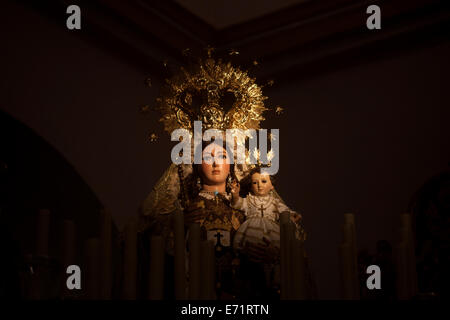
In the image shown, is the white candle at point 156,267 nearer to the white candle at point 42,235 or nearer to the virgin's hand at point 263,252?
the white candle at point 42,235

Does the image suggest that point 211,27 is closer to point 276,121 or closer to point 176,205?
point 276,121

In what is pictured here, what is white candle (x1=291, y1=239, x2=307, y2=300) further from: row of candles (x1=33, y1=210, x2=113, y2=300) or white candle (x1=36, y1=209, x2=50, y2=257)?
white candle (x1=36, y1=209, x2=50, y2=257)

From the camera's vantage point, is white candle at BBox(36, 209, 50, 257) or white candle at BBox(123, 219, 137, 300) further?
white candle at BBox(36, 209, 50, 257)

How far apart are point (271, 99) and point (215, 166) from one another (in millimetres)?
1974

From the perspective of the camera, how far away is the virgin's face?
15.6 ft

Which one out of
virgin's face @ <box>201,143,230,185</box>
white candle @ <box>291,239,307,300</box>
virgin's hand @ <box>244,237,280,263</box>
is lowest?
white candle @ <box>291,239,307,300</box>

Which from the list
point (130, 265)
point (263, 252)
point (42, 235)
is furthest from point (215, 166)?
point (130, 265)

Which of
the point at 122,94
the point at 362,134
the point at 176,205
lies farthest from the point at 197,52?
the point at 176,205

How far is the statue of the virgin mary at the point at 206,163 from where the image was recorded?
4.43 m

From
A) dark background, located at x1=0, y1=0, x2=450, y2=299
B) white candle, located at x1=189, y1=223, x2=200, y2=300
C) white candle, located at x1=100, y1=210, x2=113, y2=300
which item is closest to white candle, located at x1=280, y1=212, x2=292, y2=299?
white candle, located at x1=189, y1=223, x2=200, y2=300

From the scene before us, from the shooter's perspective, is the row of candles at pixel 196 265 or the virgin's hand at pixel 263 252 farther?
the virgin's hand at pixel 263 252

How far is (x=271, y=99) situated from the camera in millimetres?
6629

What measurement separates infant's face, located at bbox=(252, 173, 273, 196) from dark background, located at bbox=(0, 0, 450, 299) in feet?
4.59

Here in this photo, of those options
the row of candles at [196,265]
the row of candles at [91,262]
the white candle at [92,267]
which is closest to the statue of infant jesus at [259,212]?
Result: the row of candles at [196,265]
